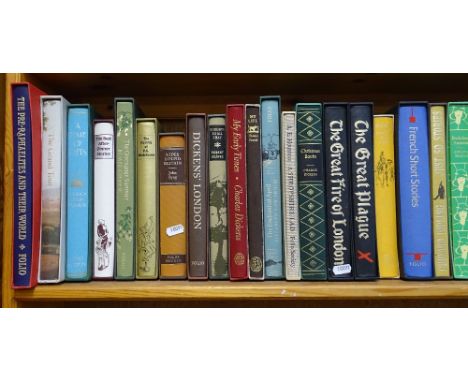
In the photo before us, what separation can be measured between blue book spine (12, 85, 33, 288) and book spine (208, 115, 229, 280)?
12.2 inches

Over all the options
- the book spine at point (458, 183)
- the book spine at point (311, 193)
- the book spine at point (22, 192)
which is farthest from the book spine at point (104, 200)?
the book spine at point (458, 183)

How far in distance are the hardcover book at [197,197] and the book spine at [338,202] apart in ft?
0.72

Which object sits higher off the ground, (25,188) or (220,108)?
(220,108)

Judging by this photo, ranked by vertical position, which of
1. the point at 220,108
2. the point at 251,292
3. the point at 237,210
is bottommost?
the point at 251,292

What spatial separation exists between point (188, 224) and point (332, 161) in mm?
278

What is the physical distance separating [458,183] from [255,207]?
14.3 inches

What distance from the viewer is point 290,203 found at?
72 cm

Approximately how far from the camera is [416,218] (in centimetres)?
72

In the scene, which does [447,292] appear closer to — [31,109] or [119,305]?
[119,305]

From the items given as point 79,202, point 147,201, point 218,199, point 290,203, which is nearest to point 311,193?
point 290,203

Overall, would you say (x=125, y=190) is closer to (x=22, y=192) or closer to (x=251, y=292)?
(x=22, y=192)

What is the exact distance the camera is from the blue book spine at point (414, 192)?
718 mm
